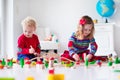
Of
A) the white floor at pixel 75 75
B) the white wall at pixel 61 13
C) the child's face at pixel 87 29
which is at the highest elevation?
the white wall at pixel 61 13

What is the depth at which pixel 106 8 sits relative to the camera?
202 inches

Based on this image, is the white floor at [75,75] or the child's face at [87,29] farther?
the child's face at [87,29]

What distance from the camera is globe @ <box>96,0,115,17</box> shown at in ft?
16.8

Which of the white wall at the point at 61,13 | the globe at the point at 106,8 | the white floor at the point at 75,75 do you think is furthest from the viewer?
the white wall at the point at 61,13

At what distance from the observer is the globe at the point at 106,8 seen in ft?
16.8

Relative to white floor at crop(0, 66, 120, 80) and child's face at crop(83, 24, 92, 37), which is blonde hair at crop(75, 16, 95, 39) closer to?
child's face at crop(83, 24, 92, 37)

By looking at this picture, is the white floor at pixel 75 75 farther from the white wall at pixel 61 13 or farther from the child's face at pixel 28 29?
the white wall at pixel 61 13

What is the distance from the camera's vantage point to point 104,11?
5.13m

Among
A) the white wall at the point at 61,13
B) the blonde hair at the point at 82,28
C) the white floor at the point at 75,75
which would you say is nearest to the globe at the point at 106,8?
the white wall at the point at 61,13

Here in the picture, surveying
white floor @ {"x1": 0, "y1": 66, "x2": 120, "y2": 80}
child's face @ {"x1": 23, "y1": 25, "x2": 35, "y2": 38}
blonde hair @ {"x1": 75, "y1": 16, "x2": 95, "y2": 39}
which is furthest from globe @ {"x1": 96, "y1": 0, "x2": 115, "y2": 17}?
white floor @ {"x1": 0, "y1": 66, "x2": 120, "y2": 80}

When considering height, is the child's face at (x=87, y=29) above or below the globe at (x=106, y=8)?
below

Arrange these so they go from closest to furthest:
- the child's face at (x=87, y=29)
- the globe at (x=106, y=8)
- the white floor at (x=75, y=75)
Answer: the white floor at (x=75, y=75), the child's face at (x=87, y=29), the globe at (x=106, y=8)

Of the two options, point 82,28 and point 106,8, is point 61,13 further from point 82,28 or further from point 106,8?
point 82,28

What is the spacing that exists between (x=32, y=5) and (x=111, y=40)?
5.29ft
